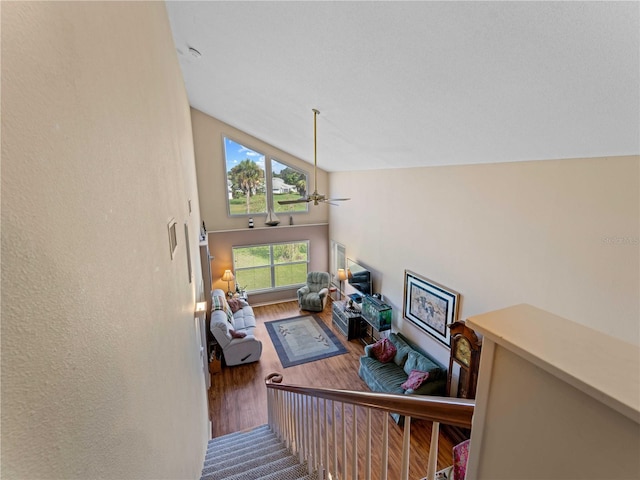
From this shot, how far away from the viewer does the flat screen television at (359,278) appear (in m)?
6.91

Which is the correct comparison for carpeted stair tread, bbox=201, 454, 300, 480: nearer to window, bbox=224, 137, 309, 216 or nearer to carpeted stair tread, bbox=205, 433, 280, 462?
carpeted stair tread, bbox=205, 433, 280, 462

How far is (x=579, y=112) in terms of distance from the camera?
2291mm

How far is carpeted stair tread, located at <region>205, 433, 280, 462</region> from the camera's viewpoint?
3.31m

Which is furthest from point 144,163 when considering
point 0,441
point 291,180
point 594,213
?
point 291,180

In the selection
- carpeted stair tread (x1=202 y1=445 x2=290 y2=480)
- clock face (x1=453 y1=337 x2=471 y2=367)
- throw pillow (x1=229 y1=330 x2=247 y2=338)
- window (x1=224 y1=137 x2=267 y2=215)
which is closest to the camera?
carpeted stair tread (x1=202 y1=445 x2=290 y2=480)

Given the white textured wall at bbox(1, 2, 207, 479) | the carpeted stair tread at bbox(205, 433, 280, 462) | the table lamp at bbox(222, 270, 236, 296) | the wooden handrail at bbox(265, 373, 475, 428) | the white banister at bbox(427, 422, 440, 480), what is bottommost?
the carpeted stair tread at bbox(205, 433, 280, 462)

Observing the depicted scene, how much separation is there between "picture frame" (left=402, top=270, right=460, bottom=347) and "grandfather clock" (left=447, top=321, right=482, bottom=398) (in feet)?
1.17

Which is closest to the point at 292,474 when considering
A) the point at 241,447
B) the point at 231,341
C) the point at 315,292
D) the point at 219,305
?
the point at 241,447

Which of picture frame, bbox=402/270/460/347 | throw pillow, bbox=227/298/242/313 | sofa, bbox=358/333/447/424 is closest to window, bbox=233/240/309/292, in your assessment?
throw pillow, bbox=227/298/242/313

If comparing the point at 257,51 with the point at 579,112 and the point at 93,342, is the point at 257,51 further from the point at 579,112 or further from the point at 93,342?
the point at 93,342

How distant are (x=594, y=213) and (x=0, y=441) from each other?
396 centimetres

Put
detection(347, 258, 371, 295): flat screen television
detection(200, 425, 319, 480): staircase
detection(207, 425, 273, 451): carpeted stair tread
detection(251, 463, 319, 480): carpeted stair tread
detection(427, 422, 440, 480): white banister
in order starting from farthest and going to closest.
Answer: detection(347, 258, 371, 295): flat screen television, detection(207, 425, 273, 451): carpeted stair tread, detection(200, 425, 319, 480): staircase, detection(251, 463, 319, 480): carpeted stair tread, detection(427, 422, 440, 480): white banister

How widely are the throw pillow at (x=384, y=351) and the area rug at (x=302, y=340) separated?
1081 mm

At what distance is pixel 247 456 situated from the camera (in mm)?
3041
